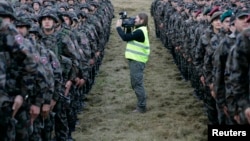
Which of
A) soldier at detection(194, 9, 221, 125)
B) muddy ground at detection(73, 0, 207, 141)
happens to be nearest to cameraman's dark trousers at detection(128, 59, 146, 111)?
muddy ground at detection(73, 0, 207, 141)

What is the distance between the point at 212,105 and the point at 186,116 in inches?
77.5

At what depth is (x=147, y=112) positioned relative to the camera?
10195 millimetres

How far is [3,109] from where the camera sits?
480 cm

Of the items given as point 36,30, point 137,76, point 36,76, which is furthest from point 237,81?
point 137,76

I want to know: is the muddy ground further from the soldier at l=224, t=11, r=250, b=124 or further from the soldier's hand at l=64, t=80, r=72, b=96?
the soldier at l=224, t=11, r=250, b=124

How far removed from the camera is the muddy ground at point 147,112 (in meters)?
8.59

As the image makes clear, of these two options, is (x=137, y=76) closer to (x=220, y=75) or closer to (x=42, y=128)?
(x=42, y=128)

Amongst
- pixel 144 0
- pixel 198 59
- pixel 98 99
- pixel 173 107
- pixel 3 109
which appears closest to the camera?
pixel 3 109

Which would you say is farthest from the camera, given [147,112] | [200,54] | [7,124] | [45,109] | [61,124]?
[147,112]

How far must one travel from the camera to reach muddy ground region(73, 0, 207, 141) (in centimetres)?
859

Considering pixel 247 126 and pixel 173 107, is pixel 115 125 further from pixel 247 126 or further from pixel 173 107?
pixel 247 126

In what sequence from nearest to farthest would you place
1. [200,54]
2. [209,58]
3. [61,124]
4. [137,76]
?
[61,124] → [209,58] → [200,54] → [137,76]

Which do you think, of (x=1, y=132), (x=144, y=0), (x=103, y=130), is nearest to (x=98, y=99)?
(x=103, y=130)

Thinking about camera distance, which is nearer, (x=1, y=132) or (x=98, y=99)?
(x=1, y=132)
